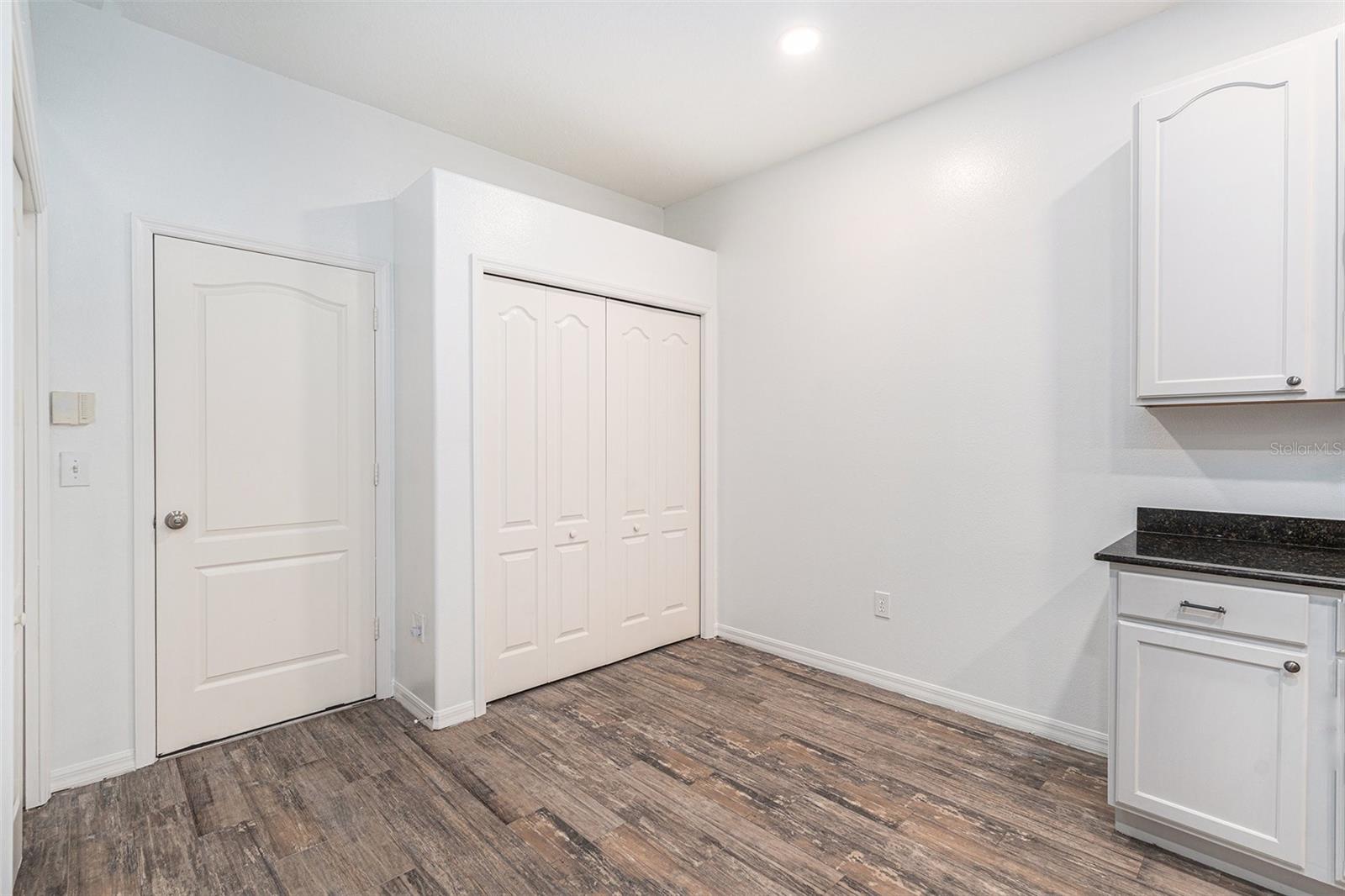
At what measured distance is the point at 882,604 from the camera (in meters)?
3.28

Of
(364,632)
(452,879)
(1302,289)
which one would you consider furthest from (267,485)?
(1302,289)

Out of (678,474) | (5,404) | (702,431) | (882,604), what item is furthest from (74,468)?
(882,604)

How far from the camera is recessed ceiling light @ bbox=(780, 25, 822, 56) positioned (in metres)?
2.55

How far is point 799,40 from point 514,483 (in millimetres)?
2203

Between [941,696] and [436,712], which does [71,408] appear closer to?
[436,712]

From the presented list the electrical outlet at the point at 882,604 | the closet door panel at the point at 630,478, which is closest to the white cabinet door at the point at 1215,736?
the electrical outlet at the point at 882,604

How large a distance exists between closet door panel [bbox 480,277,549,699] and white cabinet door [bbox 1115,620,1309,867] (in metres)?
2.37

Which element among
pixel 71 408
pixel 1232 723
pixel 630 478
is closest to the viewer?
pixel 1232 723

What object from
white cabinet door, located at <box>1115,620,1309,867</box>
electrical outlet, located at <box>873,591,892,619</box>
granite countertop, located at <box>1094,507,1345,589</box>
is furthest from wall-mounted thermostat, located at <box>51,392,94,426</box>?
white cabinet door, located at <box>1115,620,1309,867</box>

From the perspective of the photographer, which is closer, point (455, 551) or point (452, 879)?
point (452, 879)

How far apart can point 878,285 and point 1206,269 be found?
1.36m

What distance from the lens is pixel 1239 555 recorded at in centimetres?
204

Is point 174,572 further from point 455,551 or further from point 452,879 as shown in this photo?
point 452,879

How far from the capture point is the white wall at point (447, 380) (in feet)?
9.50
